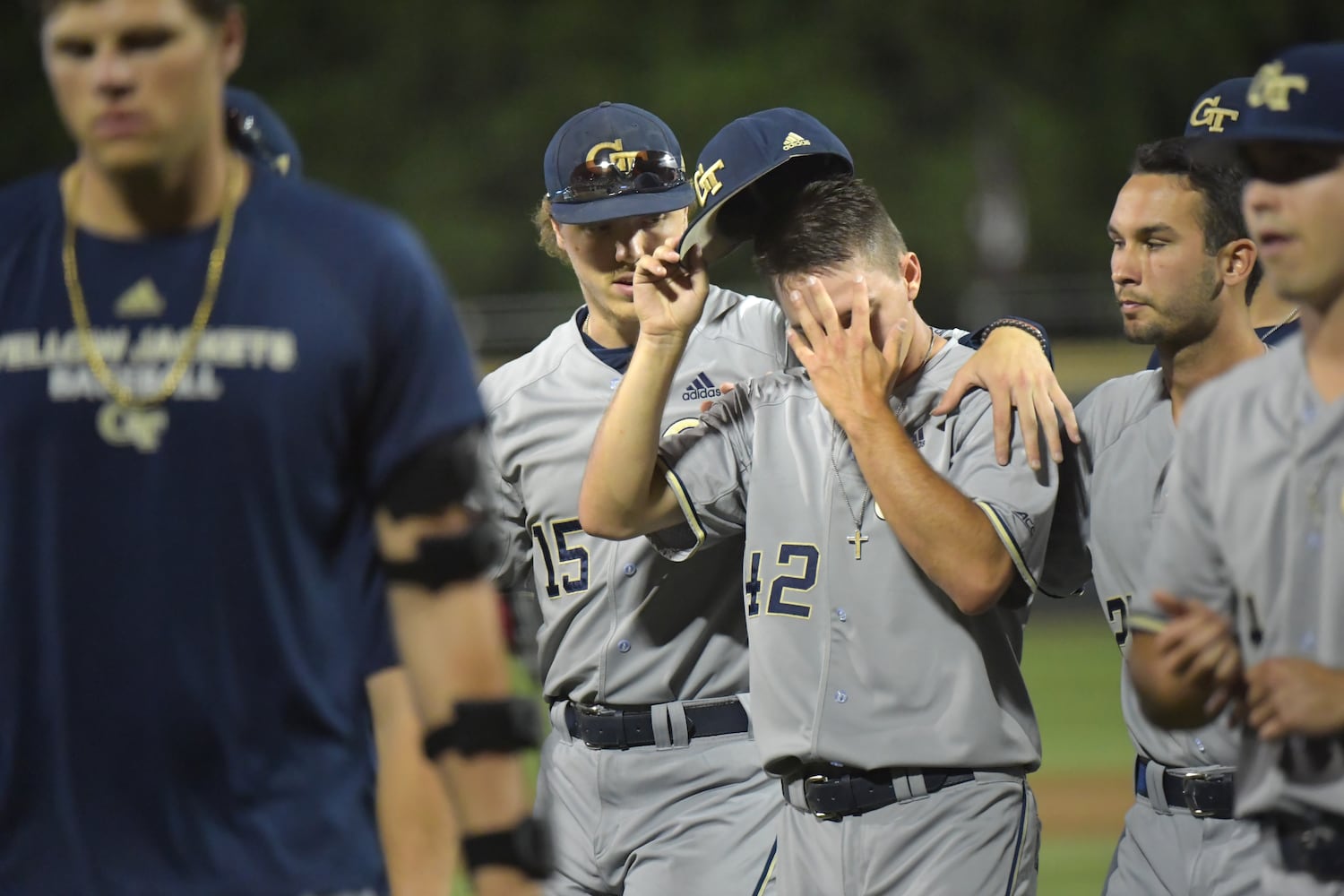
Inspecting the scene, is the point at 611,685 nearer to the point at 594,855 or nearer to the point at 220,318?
the point at 594,855

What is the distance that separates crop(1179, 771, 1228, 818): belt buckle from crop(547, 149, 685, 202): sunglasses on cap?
2081 millimetres

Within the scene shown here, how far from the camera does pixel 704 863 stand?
465 cm

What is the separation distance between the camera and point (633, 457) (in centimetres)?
428

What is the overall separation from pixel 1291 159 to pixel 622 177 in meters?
2.32

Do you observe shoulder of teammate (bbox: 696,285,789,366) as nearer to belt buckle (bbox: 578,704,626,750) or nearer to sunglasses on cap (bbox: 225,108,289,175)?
belt buckle (bbox: 578,704,626,750)

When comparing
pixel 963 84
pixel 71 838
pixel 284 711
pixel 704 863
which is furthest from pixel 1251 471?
pixel 963 84

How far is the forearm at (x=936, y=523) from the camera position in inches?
150

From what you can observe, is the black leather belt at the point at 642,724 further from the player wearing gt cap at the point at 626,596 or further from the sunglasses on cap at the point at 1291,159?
the sunglasses on cap at the point at 1291,159

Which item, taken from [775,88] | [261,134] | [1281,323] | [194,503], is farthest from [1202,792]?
[775,88]

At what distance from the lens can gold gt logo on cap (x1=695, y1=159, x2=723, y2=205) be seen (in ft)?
14.6

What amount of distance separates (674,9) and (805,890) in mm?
31097

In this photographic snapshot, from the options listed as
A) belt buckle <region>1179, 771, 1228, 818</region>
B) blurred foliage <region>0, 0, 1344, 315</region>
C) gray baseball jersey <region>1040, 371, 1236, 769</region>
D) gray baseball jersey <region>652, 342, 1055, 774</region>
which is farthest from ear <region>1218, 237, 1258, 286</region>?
blurred foliage <region>0, 0, 1344, 315</region>

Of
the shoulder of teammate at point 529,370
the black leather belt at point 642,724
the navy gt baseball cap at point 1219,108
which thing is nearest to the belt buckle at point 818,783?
the black leather belt at point 642,724

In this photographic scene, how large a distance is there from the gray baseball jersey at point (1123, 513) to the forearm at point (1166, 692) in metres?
1.12
